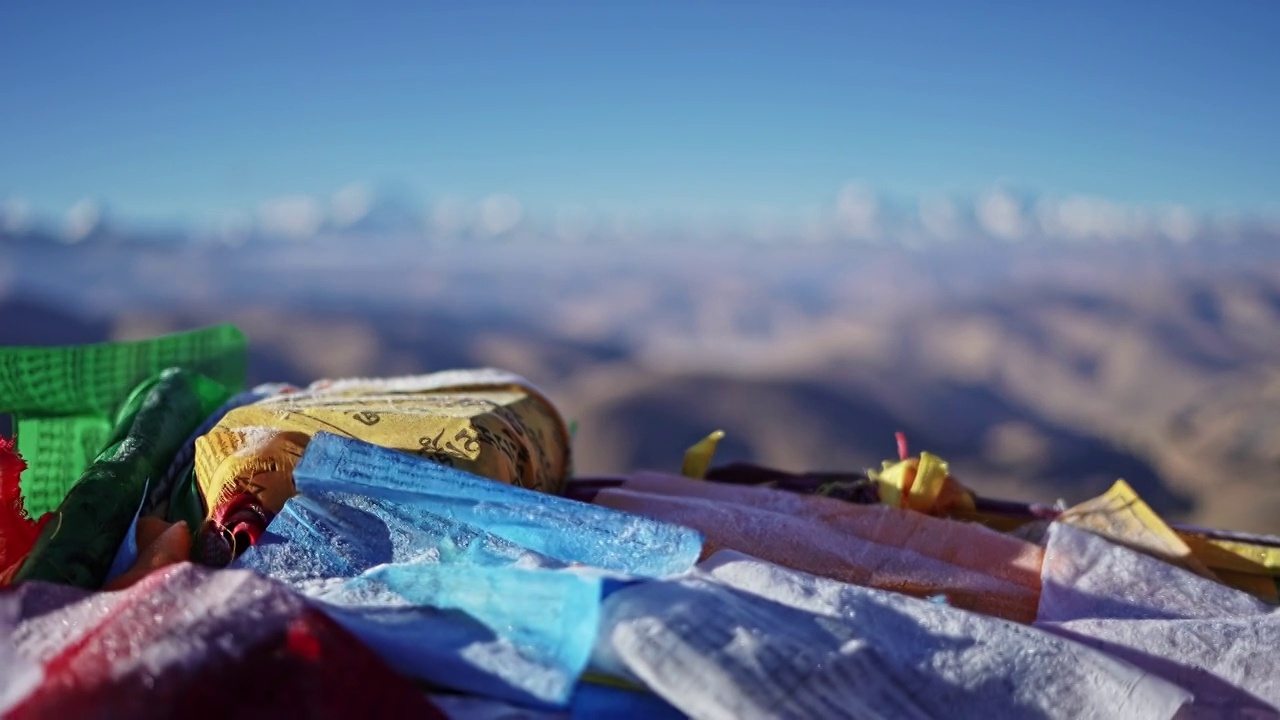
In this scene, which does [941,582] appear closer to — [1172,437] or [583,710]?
[583,710]

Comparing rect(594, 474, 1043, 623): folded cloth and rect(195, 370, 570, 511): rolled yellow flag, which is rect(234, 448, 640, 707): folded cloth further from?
rect(594, 474, 1043, 623): folded cloth

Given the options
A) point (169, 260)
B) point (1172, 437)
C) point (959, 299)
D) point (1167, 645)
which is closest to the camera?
point (1167, 645)

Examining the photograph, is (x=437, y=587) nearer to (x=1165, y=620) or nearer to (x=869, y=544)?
(x=869, y=544)

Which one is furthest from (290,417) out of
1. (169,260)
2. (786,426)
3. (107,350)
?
(169,260)

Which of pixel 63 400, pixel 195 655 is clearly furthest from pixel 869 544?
pixel 63 400

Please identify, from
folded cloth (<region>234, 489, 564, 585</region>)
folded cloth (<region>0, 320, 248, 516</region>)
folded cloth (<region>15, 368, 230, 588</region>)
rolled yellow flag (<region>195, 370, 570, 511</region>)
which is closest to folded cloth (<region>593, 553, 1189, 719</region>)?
folded cloth (<region>234, 489, 564, 585</region>)

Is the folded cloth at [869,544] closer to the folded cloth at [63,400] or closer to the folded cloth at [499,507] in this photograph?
the folded cloth at [499,507]
